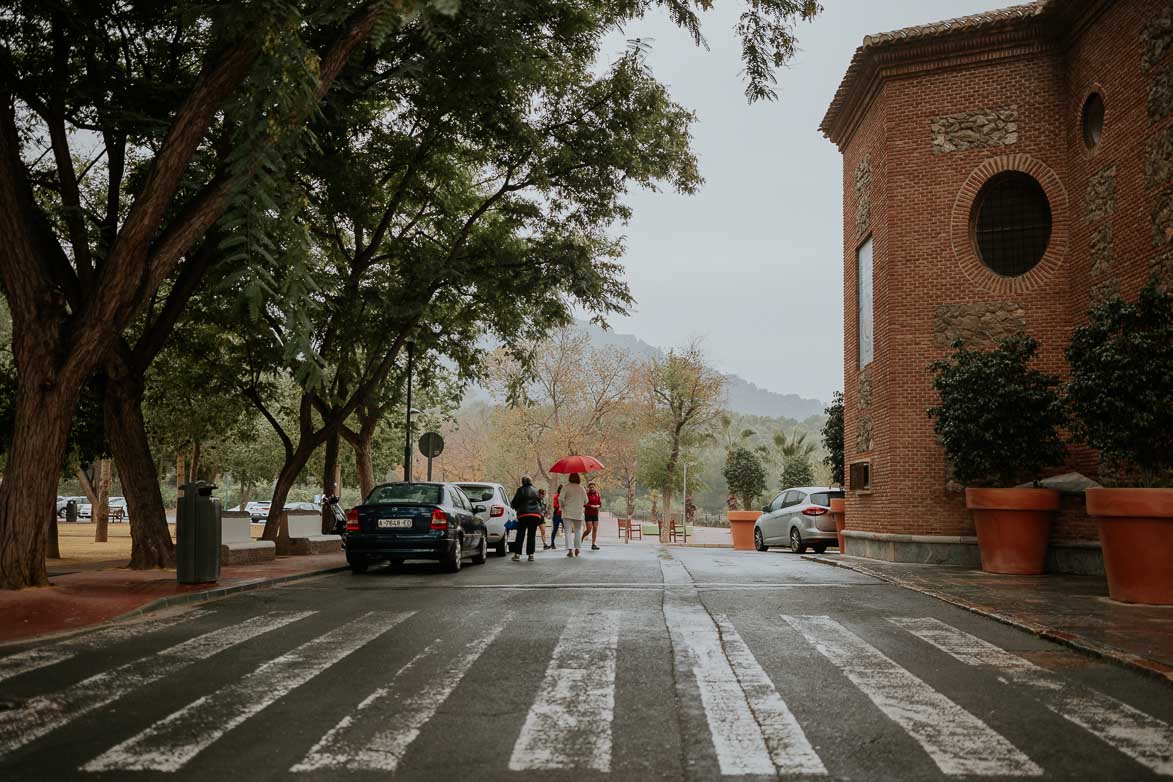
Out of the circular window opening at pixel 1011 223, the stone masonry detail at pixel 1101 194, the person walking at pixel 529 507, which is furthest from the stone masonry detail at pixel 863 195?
the person walking at pixel 529 507

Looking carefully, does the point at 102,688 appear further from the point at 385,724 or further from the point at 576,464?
the point at 576,464

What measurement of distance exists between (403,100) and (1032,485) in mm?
14258

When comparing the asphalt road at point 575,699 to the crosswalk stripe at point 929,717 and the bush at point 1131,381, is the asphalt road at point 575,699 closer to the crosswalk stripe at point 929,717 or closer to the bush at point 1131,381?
the crosswalk stripe at point 929,717

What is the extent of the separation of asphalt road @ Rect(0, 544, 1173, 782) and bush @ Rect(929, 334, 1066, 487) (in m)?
5.58

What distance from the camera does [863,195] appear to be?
2144 centimetres

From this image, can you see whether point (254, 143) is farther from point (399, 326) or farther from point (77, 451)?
point (77, 451)

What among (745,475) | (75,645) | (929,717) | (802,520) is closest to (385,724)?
(929,717)

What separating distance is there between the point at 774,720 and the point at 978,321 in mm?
14126

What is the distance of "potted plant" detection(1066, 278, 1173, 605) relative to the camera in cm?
1102

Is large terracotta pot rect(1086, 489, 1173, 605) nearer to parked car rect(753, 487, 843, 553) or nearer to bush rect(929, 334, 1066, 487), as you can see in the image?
bush rect(929, 334, 1066, 487)

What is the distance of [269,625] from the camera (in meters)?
9.95

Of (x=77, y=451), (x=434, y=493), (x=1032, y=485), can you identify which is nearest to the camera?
(x=1032, y=485)

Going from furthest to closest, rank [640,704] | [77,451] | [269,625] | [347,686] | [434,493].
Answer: [77,451], [434,493], [269,625], [347,686], [640,704]

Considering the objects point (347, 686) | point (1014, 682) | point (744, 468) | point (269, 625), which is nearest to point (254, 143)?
point (269, 625)
